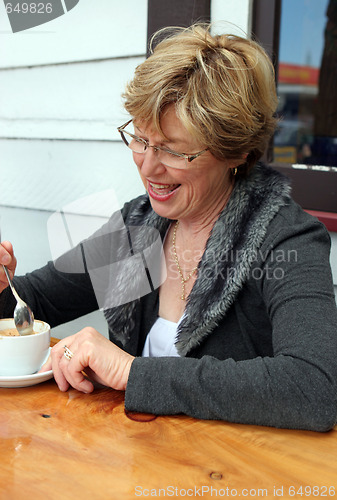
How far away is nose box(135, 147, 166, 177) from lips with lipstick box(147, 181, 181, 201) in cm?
5

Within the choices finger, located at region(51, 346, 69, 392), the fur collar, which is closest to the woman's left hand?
finger, located at region(51, 346, 69, 392)

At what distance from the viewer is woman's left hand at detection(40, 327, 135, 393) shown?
3.42 feet

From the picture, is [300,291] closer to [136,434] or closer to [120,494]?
[136,434]

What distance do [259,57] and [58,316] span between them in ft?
3.14

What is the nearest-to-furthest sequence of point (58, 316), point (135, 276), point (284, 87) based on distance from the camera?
point (135, 276)
point (58, 316)
point (284, 87)

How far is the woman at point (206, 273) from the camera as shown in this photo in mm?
996

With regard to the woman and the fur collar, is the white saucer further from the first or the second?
the fur collar

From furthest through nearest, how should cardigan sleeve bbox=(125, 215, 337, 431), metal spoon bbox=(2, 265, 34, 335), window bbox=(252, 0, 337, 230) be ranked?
window bbox=(252, 0, 337, 230) → metal spoon bbox=(2, 265, 34, 335) → cardigan sleeve bbox=(125, 215, 337, 431)

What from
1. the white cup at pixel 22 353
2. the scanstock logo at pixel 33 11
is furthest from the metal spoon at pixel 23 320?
the scanstock logo at pixel 33 11

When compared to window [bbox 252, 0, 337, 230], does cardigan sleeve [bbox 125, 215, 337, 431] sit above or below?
below

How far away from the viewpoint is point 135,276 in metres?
1.55

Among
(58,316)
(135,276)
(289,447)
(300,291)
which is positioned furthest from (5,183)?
(289,447)

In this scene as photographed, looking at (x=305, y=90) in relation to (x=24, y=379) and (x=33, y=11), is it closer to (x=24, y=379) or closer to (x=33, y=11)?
(x=33, y=11)

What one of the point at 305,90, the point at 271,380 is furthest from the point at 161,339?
the point at 305,90
